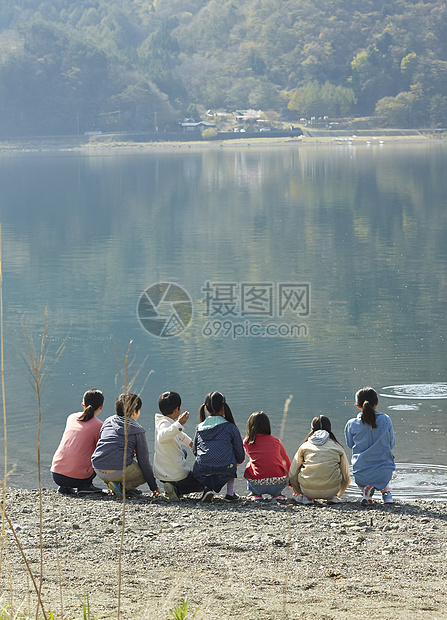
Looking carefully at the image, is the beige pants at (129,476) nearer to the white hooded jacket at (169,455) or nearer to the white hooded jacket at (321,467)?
the white hooded jacket at (169,455)

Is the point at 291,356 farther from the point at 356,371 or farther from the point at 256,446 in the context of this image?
the point at 256,446

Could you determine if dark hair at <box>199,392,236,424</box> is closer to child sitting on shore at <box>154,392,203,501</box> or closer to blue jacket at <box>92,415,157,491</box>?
child sitting on shore at <box>154,392,203,501</box>

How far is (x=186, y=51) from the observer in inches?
6511

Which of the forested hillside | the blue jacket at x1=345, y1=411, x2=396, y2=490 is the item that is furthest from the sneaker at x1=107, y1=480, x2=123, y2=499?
the forested hillside

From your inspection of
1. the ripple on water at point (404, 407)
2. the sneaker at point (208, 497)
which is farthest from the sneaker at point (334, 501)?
the ripple on water at point (404, 407)

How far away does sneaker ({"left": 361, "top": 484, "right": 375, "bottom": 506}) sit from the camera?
17.4ft

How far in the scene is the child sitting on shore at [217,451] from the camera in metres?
5.38

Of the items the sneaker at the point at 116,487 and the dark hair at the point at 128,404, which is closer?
the dark hair at the point at 128,404

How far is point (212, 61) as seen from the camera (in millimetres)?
160250

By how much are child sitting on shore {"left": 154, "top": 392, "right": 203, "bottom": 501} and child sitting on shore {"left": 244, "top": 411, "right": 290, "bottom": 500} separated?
361 millimetres

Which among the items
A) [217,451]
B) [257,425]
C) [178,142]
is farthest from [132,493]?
[178,142]

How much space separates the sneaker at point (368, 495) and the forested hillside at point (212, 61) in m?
121

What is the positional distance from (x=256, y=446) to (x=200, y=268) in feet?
41.3

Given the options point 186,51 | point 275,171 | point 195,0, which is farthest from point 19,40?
point 275,171
